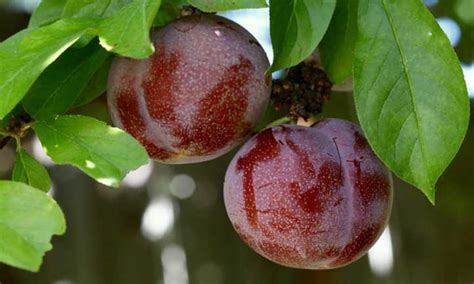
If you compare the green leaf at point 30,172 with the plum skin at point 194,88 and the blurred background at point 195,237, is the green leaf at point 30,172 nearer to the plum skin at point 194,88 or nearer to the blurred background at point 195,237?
the plum skin at point 194,88

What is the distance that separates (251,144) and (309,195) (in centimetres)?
9

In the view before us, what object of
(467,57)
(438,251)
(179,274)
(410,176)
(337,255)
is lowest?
(179,274)

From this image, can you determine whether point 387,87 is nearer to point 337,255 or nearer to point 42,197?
point 337,255

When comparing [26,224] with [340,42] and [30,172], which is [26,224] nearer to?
[30,172]

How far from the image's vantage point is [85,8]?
2.63 feet

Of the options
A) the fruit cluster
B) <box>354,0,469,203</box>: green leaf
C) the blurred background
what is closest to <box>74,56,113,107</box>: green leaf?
the fruit cluster

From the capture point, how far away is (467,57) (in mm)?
1771

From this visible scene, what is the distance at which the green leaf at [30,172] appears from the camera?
2.63ft

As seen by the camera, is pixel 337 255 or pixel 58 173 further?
pixel 58 173

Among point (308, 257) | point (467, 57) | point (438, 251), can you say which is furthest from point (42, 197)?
point (438, 251)

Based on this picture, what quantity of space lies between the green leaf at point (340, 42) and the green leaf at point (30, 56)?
286 mm

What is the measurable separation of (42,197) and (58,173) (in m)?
1.74

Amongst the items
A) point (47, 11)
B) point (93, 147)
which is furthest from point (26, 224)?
point (47, 11)

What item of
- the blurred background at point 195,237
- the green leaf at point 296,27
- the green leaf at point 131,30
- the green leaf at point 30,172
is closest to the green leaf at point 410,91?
the green leaf at point 296,27
